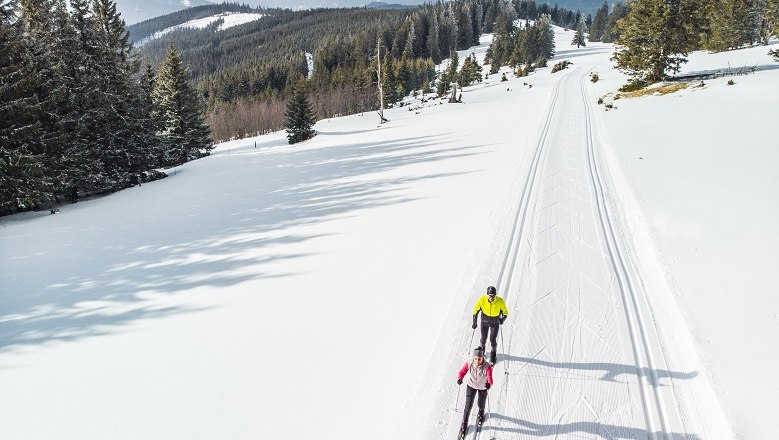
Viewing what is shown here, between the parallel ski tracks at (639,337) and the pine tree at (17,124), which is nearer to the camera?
the parallel ski tracks at (639,337)

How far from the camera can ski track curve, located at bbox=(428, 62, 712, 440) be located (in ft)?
19.1

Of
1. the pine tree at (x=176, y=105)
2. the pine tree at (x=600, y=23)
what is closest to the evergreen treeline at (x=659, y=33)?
the pine tree at (x=176, y=105)

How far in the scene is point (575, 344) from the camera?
24.0ft

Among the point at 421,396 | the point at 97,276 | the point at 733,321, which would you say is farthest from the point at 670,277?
the point at 97,276

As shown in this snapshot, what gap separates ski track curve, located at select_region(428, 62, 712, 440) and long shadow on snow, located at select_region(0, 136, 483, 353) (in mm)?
5895

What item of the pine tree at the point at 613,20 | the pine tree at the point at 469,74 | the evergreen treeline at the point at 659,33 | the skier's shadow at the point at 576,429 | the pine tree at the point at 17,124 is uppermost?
the pine tree at the point at 613,20

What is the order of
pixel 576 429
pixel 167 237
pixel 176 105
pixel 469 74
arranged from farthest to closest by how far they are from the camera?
pixel 469 74, pixel 176 105, pixel 167 237, pixel 576 429

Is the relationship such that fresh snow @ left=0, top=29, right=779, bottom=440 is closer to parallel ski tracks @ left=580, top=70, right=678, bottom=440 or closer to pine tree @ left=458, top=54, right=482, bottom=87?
parallel ski tracks @ left=580, top=70, right=678, bottom=440

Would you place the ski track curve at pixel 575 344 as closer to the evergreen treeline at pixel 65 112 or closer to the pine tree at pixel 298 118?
the evergreen treeline at pixel 65 112

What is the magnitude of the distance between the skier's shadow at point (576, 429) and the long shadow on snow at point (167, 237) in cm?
660

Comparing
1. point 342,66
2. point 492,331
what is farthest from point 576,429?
point 342,66

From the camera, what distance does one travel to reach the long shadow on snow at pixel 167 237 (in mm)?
9039

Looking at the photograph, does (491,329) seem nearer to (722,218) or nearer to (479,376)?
(479,376)

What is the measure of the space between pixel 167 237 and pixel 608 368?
13.2 m
